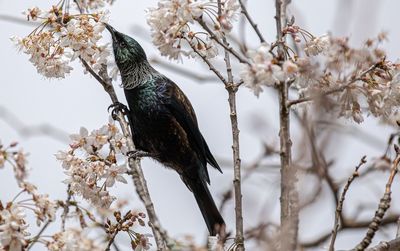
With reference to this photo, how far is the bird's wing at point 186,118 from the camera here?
16.1 feet

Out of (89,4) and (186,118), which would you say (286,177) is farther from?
(186,118)

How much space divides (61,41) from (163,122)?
133cm

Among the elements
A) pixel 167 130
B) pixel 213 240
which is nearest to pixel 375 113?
pixel 213 240

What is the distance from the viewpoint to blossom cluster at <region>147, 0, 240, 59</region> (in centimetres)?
309

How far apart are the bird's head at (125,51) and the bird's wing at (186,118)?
0.27 meters

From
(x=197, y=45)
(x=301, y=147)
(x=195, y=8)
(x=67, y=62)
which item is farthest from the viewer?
(x=67, y=62)

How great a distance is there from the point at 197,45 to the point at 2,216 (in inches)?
51.0

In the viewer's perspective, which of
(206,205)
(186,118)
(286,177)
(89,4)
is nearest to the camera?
(286,177)

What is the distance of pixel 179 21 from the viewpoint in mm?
3184

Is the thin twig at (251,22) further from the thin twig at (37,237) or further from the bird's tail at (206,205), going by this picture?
the bird's tail at (206,205)

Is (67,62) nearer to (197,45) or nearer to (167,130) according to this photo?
(197,45)

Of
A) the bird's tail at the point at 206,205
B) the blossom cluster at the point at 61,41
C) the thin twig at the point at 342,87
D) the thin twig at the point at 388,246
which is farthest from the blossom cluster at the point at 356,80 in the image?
the bird's tail at the point at 206,205

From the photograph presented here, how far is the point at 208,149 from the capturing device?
16.4ft

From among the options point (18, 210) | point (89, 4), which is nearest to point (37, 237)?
point (18, 210)
